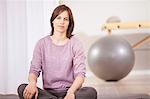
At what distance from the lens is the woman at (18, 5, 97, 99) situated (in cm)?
141

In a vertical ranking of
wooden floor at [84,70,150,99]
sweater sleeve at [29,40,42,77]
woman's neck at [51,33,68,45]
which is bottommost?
wooden floor at [84,70,150,99]

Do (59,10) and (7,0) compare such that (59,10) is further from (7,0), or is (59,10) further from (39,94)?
(7,0)

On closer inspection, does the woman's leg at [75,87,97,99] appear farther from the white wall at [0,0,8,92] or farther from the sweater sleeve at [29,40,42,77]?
the white wall at [0,0,8,92]

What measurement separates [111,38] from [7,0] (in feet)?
3.21

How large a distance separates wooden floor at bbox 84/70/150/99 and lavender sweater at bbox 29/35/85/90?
2.61 feet

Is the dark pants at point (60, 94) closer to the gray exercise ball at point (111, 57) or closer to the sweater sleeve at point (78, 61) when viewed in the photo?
the sweater sleeve at point (78, 61)

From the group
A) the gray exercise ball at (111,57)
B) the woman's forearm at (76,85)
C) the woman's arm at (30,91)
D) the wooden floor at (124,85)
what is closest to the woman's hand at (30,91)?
the woman's arm at (30,91)

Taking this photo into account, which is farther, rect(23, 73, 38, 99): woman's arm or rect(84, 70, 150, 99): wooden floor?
rect(84, 70, 150, 99): wooden floor

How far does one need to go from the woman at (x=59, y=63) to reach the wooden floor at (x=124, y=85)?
79cm

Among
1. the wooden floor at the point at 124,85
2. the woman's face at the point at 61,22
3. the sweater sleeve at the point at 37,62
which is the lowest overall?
the wooden floor at the point at 124,85

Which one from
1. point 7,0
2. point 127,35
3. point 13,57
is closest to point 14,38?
point 13,57

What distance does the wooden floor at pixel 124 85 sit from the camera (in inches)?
91.2

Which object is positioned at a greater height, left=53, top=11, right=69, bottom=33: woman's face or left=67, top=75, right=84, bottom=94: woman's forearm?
left=53, top=11, right=69, bottom=33: woman's face

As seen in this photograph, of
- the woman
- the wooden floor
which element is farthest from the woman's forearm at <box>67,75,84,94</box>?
the wooden floor
